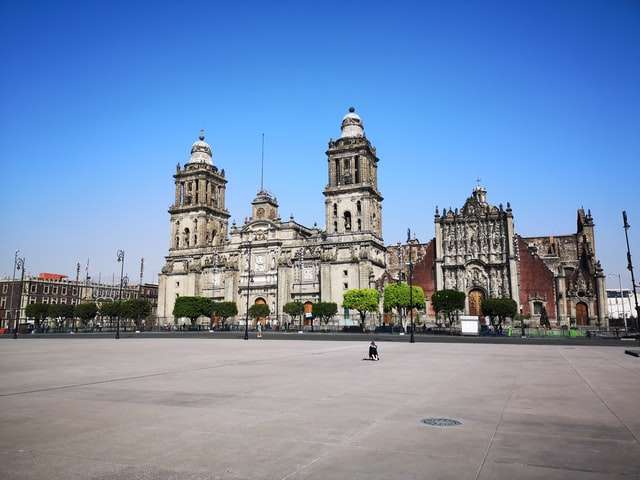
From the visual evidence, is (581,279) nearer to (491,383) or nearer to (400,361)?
(400,361)

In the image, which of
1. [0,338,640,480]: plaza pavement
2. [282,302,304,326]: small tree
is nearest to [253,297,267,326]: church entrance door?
[282,302,304,326]: small tree

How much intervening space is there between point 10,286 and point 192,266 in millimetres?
41657

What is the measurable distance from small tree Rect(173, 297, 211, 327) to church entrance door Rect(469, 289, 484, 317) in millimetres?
38588

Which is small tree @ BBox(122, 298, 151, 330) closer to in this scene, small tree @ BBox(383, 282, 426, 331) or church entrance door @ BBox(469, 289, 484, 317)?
small tree @ BBox(383, 282, 426, 331)

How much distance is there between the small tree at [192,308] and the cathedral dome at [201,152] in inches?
1128

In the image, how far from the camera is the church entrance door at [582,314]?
67.0 meters

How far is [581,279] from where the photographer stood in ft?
224

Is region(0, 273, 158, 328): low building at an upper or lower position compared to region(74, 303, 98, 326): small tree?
upper

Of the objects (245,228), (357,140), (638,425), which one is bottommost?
(638,425)

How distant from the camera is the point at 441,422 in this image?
357 inches

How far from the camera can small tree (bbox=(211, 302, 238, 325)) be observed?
77.4 meters

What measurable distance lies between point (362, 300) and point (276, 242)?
72.2ft

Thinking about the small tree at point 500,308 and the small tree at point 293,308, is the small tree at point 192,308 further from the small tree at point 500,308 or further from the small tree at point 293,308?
the small tree at point 500,308

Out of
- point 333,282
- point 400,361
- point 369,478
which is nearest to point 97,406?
point 369,478
